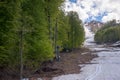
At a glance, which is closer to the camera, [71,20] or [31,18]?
[31,18]

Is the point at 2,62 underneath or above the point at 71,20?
underneath

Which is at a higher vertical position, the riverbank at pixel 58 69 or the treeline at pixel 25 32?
the treeline at pixel 25 32

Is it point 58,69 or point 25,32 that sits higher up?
point 25,32

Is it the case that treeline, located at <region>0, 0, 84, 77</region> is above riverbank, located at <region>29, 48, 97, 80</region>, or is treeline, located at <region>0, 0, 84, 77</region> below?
above

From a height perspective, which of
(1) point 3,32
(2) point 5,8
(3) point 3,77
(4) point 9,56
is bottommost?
(3) point 3,77

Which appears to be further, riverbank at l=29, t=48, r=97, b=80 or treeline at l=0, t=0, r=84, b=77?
riverbank at l=29, t=48, r=97, b=80

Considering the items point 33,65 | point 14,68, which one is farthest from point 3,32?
point 33,65

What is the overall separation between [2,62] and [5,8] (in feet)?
13.0

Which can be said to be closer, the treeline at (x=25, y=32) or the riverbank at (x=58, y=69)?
the treeline at (x=25, y=32)

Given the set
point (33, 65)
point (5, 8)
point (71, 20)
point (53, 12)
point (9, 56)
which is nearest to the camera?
point (5, 8)

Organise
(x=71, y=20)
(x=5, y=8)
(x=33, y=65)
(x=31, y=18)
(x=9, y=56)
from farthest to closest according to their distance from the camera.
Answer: (x=71, y=20) → (x=33, y=65) → (x=31, y=18) → (x=9, y=56) → (x=5, y=8)

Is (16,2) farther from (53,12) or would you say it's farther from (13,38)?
Answer: (53,12)

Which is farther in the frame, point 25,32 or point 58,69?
point 58,69

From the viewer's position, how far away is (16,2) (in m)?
21.7
